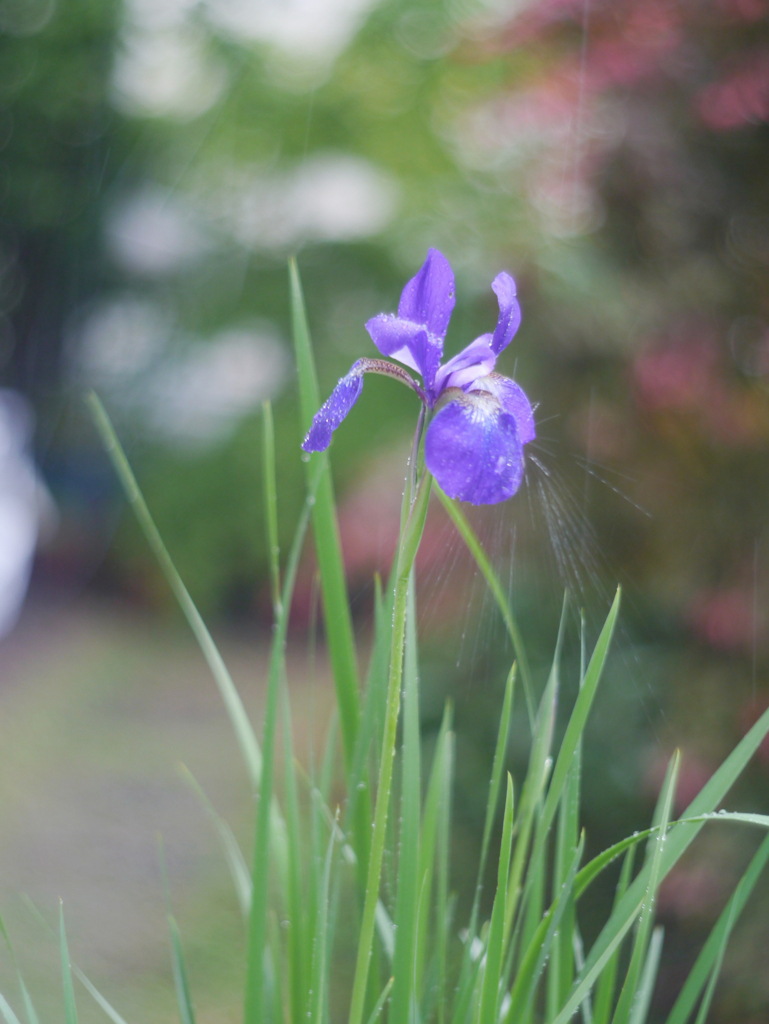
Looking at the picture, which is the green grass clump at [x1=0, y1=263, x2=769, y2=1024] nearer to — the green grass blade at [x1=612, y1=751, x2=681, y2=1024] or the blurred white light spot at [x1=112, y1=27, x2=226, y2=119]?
the green grass blade at [x1=612, y1=751, x2=681, y2=1024]

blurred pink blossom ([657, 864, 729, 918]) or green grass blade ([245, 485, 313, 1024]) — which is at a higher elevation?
green grass blade ([245, 485, 313, 1024])

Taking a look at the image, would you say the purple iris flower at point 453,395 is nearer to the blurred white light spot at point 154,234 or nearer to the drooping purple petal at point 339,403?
the drooping purple petal at point 339,403

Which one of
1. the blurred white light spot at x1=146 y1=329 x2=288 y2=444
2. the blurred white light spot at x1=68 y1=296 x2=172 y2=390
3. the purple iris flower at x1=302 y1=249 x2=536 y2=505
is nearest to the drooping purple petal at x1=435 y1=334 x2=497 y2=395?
the purple iris flower at x1=302 y1=249 x2=536 y2=505

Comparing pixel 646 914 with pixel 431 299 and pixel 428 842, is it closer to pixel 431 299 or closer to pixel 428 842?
pixel 428 842

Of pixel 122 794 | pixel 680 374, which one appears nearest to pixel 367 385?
pixel 122 794

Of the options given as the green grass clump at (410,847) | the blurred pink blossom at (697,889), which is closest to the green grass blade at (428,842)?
the green grass clump at (410,847)
